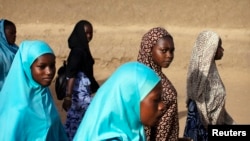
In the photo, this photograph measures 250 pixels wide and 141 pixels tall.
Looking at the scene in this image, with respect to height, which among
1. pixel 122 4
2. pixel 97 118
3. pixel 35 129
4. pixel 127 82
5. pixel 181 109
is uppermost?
pixel 122 4

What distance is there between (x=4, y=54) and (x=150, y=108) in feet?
13.1

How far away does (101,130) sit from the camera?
2.62 meters

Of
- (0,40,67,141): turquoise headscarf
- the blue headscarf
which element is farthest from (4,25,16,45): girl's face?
(0,40,67,141): turquoise headscarf

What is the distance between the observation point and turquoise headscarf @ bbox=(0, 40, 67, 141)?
371 centimetres

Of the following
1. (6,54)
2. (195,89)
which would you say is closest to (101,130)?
(195,89)

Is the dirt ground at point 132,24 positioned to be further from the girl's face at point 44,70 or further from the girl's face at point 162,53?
the girl's face at point 44,70

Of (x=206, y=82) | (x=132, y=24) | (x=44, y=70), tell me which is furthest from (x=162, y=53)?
(x=132, y=24)

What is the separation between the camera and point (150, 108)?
2.67m

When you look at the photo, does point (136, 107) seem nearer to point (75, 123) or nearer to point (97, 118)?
point (97, 118)

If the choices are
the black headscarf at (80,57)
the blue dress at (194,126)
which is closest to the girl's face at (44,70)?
the blue dress at (194,126)

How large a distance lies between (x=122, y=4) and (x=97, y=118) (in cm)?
1101

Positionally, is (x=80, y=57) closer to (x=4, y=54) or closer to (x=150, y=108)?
(x=4, y=54)

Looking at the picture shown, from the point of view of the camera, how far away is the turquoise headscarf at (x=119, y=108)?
262 centimetres

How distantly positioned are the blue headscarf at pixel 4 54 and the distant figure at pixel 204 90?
2130mm
